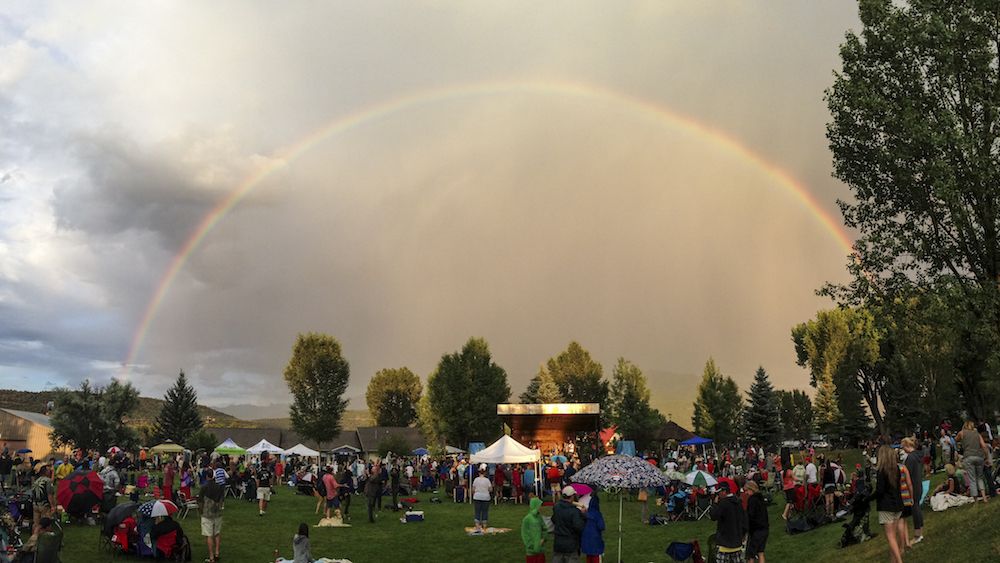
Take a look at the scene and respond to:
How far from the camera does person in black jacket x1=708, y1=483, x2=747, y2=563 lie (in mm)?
9797

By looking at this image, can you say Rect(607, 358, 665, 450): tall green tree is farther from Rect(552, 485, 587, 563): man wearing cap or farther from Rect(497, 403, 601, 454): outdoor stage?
Rect(552, 485, 587, 563): man wearing cap

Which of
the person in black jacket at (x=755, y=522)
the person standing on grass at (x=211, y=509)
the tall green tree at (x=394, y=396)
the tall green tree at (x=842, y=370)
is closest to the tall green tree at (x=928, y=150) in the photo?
the person in black jacket at (x=755, y=522)

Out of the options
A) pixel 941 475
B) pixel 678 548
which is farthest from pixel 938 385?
pixel 678 548

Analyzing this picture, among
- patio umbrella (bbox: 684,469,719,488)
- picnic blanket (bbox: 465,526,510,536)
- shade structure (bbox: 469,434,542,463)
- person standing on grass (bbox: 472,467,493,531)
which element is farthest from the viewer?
shade structure (bbox: 469,434,542,463)

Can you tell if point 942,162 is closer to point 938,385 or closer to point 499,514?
point 499,514

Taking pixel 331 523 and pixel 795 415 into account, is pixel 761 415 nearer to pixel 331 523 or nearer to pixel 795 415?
pixel 331 523


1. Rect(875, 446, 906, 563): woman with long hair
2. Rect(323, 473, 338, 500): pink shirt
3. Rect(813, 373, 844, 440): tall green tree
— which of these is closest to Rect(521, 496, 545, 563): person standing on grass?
Rect(875, 446, 906, 563): woman with long hair

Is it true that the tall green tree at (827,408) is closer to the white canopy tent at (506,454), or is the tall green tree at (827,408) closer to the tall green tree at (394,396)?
the white canopy tent at (506,454)

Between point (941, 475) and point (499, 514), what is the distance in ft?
47.3

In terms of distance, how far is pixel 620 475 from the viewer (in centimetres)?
1425

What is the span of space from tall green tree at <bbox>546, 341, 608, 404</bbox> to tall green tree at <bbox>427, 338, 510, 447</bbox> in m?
25.2

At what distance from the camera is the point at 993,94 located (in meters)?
19.7

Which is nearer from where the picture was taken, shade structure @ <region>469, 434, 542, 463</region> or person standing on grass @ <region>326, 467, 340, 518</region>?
person standing on grass @ <region>326, 467, 340, 518</region>

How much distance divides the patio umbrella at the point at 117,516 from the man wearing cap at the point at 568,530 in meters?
10.1
